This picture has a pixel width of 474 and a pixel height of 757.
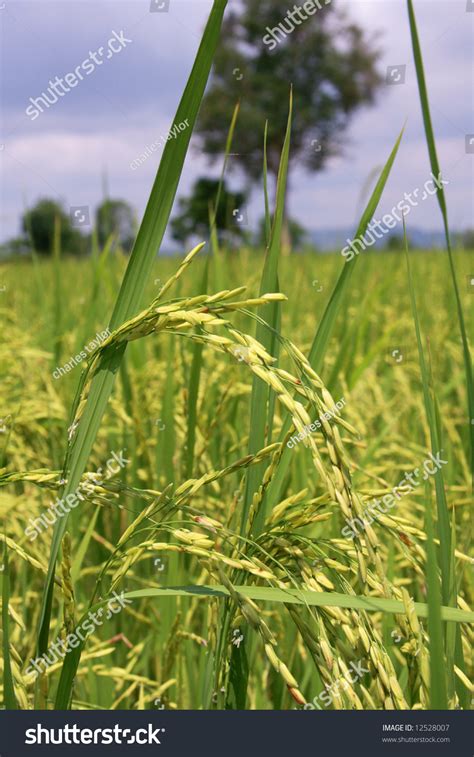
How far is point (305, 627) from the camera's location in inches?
23.0

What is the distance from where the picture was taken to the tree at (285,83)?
3016cm

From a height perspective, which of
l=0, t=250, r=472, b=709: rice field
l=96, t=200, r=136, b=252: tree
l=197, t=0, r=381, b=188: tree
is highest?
l=197, t=0, r=381, b=188: tree

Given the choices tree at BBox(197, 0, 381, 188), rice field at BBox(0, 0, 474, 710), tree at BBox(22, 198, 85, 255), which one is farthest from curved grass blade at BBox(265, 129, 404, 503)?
tree at BBox(197, 0, 381, 188)

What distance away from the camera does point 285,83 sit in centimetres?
3127

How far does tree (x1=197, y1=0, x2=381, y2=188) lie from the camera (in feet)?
98.9

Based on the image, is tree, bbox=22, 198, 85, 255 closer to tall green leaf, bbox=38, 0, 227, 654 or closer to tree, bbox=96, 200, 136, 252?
tree, bbox=96, 200, 136, 252

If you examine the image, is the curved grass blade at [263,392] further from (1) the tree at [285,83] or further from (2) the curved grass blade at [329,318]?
(1) the tree at [285,83]

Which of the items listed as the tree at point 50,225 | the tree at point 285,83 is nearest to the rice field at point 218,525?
the tree at point 50,225

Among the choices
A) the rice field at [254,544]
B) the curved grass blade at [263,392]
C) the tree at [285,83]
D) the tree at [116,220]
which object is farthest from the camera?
the tree at [285,83]

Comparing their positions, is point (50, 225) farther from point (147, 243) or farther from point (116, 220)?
point (147, 243)

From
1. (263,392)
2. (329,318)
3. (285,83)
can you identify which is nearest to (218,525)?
(263,392)

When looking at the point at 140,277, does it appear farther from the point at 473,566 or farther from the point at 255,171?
the point at 255,171
